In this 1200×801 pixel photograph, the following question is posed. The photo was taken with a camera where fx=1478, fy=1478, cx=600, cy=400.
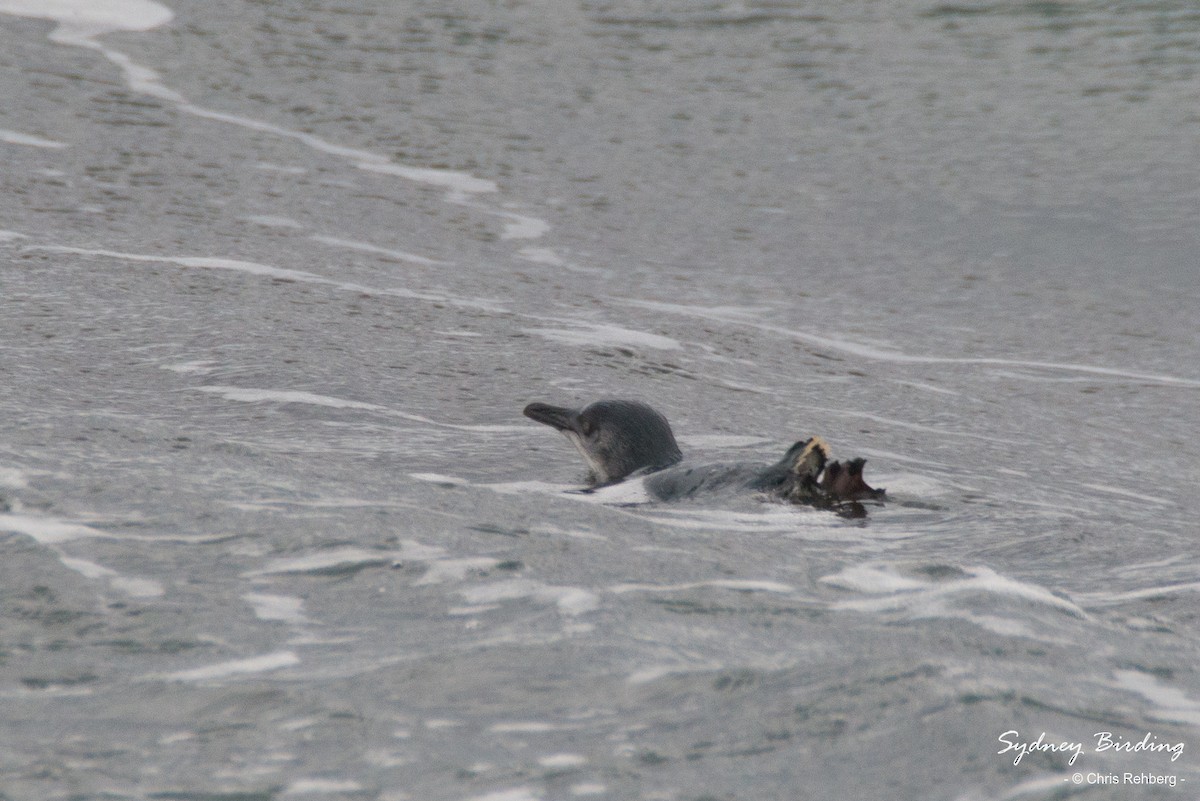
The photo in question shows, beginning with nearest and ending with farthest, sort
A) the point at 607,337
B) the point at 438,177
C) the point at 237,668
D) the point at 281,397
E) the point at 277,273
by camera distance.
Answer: the point at 237,668
the point at 281,397
the point at 607,337
the point at 277,273
the point at 438,177

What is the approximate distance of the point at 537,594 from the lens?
3105 mm

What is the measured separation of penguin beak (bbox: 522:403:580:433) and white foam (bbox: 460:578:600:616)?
2.08 m

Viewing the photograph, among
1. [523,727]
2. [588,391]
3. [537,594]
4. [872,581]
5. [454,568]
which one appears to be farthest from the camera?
[588,391]

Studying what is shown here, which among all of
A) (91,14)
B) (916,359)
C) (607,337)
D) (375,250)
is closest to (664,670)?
(607,337)

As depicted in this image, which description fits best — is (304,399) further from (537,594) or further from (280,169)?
(280,169)

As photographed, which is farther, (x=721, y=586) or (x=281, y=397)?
(x=281, y=397)

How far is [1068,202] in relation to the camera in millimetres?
8414

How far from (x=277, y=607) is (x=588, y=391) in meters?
3.03

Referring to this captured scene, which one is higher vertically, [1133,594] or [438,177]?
[438,177]

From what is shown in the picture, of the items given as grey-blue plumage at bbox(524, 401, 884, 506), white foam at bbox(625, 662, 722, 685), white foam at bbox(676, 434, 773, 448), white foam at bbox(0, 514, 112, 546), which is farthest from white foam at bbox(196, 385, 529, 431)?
white foam at bbox(625, 662, 722, 685)

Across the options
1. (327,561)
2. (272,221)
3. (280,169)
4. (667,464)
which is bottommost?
(667,464)

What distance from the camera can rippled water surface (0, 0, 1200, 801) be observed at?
8.20 ft

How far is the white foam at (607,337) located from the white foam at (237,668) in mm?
3738

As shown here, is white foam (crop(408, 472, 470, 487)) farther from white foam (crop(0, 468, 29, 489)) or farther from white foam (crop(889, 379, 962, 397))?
white foam (crop(889, 379, 962, 397))
